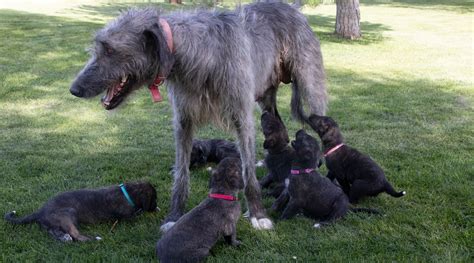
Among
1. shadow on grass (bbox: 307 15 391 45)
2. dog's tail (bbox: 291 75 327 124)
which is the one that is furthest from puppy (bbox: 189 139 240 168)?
shadow on grass (bbox: 307 15 391 45)

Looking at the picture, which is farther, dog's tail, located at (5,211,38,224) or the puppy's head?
dog's tail, located at (5,211,38,224)

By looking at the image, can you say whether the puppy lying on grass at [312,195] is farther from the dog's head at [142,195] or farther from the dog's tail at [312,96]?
the dog's head at [142,195]

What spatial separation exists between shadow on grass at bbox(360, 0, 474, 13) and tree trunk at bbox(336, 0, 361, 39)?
14.2 meters

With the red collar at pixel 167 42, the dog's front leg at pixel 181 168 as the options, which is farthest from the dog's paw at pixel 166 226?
the red collar at pixel 167 42

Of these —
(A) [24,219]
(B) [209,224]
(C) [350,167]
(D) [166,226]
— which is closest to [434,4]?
(C) [350,167]

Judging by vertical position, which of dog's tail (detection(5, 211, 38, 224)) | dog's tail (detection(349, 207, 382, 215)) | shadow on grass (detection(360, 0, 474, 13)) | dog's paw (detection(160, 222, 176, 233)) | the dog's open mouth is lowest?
dog's paw (detection(160, 222, 176, 233))

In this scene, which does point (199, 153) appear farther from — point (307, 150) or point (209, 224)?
point (209, 224)

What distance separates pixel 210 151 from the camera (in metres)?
6.82

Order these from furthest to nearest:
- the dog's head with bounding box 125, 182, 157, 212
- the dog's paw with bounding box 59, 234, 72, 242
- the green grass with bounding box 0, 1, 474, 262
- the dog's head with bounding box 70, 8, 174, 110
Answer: the dog's head with bounding box 125, 182, 157, 212 → the dog's paw with bounding box 59, 234, 72, 242 → the green grass with bounding box 0, 1, 474, 262 → the dog's head with bounding box 70, 8, 174, 110

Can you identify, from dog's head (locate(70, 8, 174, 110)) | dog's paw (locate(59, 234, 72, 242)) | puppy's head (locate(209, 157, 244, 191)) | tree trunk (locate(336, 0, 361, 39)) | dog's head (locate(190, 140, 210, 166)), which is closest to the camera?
dog's head (locate(70, 8, 174, 110))

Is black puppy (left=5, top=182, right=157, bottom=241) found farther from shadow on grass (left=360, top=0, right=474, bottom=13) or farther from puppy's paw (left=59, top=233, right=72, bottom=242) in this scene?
shadow on grass (left=360, top=0, right=474, bottom=13)

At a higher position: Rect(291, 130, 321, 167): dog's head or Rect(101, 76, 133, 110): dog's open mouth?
Rect(101, 76, 133, 110): dog's open mouth

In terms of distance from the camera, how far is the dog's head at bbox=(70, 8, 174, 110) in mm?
3869

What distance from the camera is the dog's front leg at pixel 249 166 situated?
476 centimetres
